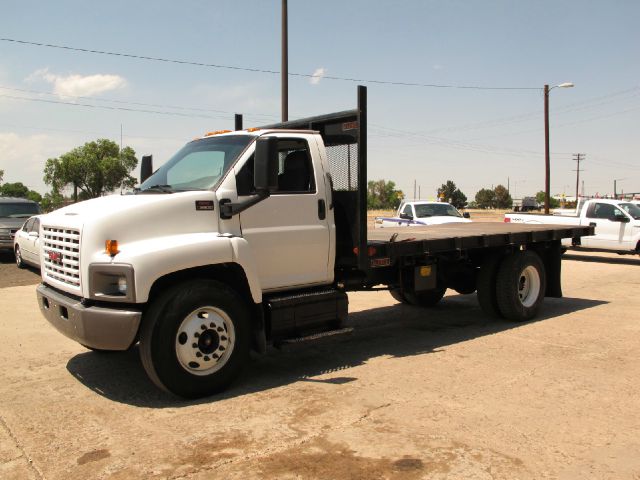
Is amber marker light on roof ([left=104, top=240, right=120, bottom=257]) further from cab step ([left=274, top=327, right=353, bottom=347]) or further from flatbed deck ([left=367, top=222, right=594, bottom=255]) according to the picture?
flatbed deck ([left=367, top=222, right=594, bottom=255])

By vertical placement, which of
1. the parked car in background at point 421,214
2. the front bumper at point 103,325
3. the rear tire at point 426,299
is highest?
the parked car in background at point 421,214

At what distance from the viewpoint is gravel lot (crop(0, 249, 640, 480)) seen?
12.6ft

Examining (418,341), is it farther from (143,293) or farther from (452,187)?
(452,187)

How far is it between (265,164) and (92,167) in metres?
61.7

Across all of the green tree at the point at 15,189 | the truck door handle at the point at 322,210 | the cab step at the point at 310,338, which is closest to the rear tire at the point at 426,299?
the cab step at the point at 310,338

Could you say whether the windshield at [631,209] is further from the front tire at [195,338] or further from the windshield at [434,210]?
the front tire at [195,338]

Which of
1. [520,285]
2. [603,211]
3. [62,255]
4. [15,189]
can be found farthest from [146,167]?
[15,189]

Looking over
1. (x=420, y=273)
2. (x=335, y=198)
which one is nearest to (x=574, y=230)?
(x=420, y=273)

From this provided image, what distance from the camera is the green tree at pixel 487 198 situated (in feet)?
441

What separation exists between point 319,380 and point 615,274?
35.5ft

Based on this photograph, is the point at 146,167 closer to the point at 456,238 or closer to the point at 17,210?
the point at 456,238

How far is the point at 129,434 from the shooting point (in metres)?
4.39

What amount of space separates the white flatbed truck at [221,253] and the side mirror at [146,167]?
1.0 inches

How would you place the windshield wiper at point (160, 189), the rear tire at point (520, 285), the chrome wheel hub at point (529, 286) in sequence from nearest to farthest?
1. the windshield wiper at point (160, 189)
2. the rear tire at point (520, 285)
3. the chrome wheel hub at point (529, 286)
